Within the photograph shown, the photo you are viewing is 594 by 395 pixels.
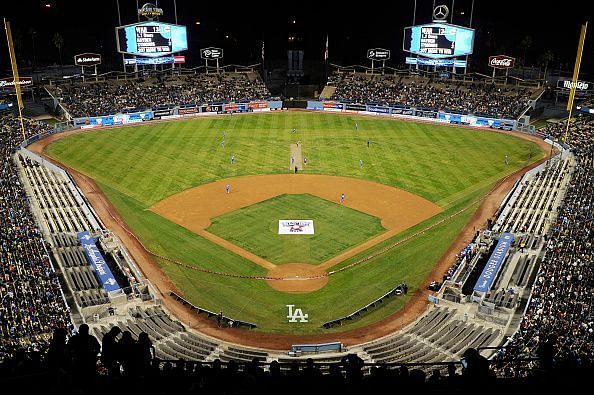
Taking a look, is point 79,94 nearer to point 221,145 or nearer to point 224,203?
point 221,145

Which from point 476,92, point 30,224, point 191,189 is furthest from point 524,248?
point 476,92

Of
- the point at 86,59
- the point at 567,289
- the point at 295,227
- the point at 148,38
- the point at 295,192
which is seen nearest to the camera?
the point at 567,289

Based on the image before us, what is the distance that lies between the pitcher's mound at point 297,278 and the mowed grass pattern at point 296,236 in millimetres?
815

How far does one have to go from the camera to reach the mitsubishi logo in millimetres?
74938

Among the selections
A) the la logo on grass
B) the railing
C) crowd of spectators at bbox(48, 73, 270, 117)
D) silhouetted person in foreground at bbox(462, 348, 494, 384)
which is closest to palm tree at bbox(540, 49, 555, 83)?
crowd of spectators at bbox(48, 73, 270, 117)

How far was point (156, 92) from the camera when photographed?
262 ft

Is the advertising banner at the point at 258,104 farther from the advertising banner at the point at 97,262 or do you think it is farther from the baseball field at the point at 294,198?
the advertising banner at the point at 97,262

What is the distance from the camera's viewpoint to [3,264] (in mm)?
Result: 28188

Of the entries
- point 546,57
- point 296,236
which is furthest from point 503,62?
point 296,236

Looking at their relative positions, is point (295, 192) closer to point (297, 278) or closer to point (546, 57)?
point (297, 278)

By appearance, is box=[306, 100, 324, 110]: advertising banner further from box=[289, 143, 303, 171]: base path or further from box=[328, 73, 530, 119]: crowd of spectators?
box=[289, 143, 303, 171]: base path

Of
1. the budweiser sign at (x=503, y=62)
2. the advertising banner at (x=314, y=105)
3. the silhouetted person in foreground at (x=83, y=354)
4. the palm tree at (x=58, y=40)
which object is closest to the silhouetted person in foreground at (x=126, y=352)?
the silhouetted person in foreground at (x=83, y=354)

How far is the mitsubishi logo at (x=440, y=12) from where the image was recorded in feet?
246

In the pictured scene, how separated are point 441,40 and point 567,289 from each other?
57610 mm
